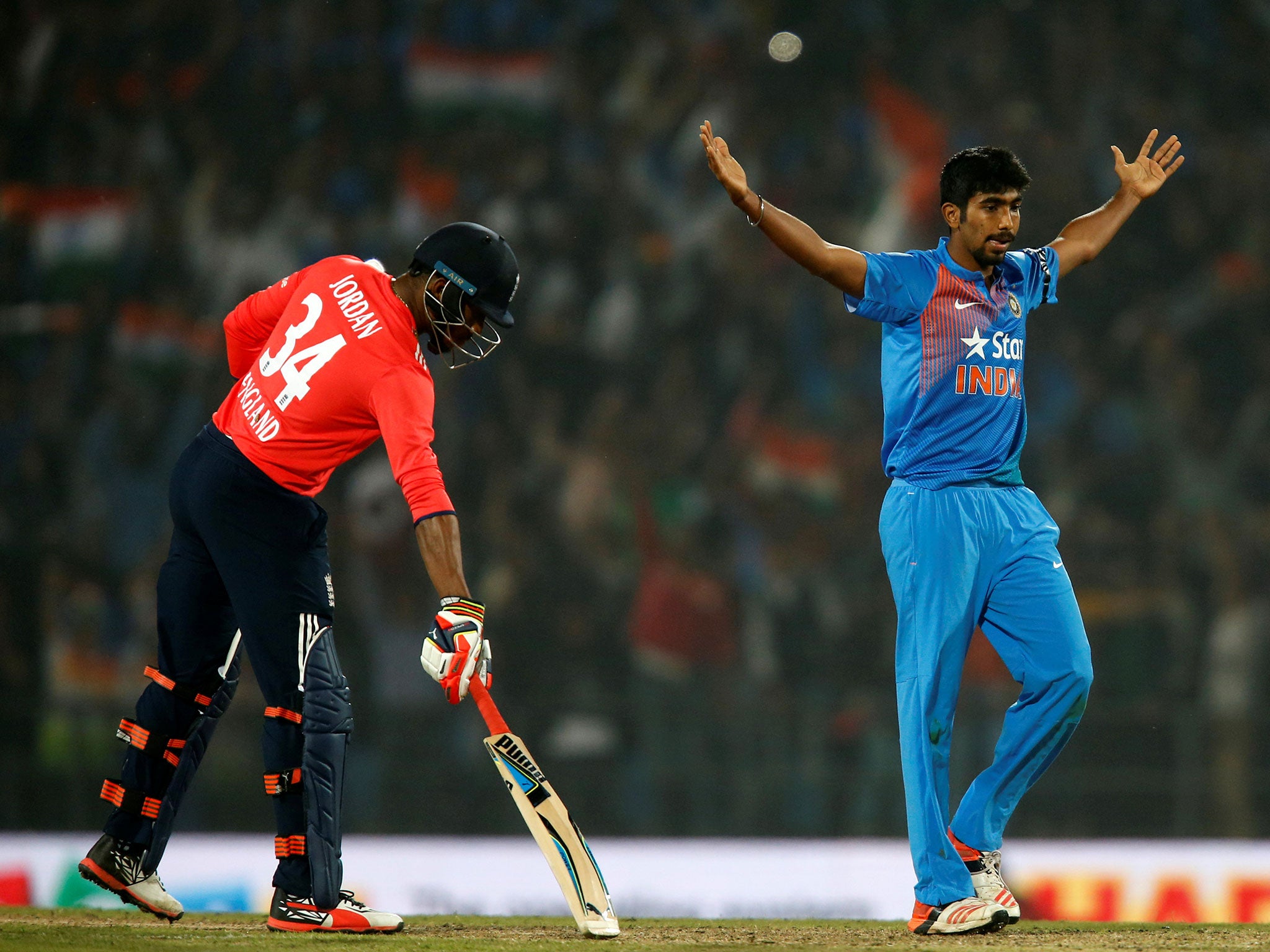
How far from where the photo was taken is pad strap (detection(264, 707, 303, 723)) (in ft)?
11.5

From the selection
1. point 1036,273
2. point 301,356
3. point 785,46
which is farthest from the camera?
point 785,46

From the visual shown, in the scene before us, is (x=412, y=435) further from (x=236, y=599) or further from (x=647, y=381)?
(x=647, y=381)

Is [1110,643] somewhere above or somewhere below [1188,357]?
below

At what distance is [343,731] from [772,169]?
23.3 feet

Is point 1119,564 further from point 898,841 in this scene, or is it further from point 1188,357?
point 898,841

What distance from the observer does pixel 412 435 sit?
129 inches

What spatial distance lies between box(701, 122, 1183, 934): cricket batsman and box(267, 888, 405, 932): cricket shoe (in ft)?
4.48

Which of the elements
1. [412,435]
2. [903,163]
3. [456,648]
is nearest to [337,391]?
[412,435]

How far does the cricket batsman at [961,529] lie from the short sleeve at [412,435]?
0.95m

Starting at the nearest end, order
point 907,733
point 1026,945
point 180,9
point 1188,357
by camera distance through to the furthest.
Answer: point 1026,945
point 907,733
point 1188,357
point 180,9

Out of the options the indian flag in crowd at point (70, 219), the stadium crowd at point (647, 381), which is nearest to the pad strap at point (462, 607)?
the stadium crowd at point (647, 381)

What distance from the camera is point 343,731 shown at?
355cm

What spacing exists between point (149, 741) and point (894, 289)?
2.31 m

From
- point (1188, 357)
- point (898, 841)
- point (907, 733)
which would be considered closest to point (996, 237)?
point (907, 733)
